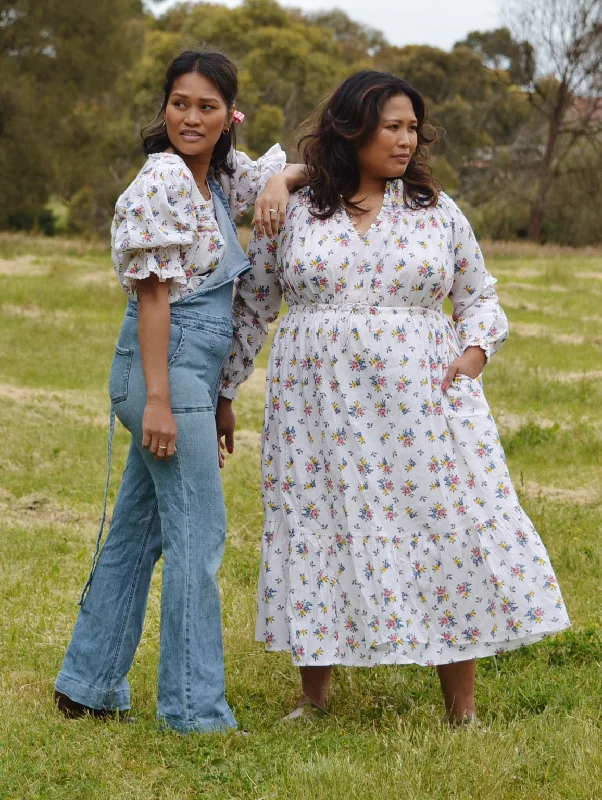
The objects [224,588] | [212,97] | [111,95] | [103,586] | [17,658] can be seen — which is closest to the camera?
[212,97]

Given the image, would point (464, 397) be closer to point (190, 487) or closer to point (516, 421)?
point (190, 487)

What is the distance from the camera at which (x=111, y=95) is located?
1378 inches

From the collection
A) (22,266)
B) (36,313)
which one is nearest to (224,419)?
(36,313)

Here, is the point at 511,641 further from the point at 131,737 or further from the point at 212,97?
the point at 212,97

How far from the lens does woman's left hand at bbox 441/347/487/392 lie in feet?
11.2

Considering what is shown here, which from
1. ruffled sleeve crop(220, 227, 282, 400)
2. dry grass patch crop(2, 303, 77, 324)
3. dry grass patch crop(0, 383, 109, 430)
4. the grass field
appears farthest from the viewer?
dry grass patch crop(2, 303, 77, 324)

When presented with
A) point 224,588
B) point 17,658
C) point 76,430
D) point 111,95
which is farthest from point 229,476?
point 111,95

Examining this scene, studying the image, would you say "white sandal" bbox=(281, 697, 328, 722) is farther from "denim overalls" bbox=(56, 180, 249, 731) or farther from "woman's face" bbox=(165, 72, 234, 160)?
"woman's face" bbox=(165, 72, 234, 160)

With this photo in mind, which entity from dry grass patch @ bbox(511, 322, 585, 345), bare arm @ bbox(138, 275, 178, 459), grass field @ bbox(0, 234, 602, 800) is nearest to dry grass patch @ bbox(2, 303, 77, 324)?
grass field @ bbox(0, 234, 602, 800)

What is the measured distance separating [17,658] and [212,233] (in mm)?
1824

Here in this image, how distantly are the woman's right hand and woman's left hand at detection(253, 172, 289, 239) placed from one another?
2.22ft

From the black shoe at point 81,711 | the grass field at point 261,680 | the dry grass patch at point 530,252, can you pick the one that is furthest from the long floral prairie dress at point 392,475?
the dry grass patch at point 530,252

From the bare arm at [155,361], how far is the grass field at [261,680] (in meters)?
0.86

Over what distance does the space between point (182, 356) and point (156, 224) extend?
0.37 metres
